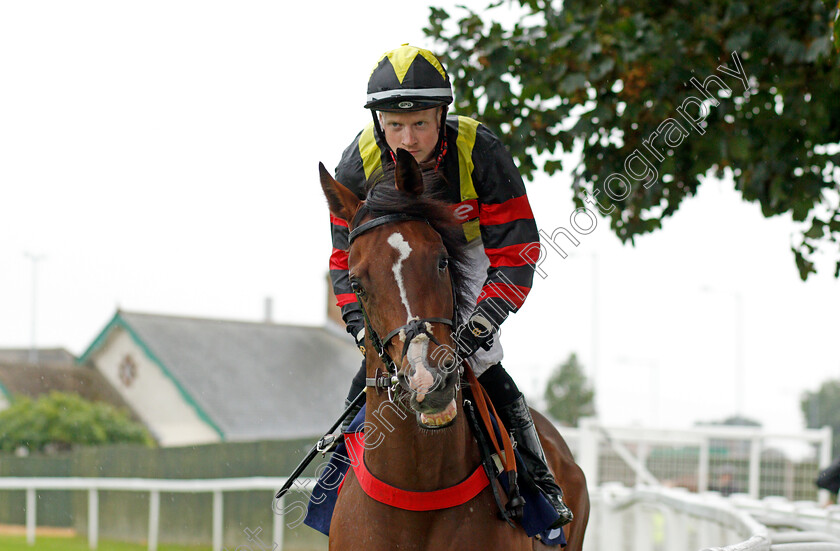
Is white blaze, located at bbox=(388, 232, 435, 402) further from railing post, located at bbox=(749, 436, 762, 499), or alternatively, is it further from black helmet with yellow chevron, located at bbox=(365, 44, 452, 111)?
railing post, located at bbox=(749, 436, 762, 499)

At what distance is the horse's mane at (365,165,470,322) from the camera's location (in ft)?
10.3

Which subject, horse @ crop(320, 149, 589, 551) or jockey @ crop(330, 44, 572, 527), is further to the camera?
jockey @ crop(330, 44, 572, 527)

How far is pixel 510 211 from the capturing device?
3.48m

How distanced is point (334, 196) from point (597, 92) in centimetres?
408

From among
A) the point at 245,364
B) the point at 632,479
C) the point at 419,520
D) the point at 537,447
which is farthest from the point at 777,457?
the point at 245,364

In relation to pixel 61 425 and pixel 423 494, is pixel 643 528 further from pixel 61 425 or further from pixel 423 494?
pixel 61 425

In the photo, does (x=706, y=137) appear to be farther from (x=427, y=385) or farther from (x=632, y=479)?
(x=632, y=479)

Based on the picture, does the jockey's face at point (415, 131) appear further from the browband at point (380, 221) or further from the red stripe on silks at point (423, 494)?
the red stripe on silks at point (423, 494)

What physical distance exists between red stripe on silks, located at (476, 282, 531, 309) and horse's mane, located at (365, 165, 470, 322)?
111 millimetres

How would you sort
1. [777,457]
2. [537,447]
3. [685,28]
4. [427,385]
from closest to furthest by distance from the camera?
[427,385] < [537,447] < [685,28] < [777,457]

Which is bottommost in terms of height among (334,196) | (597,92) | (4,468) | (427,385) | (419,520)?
(4,468)

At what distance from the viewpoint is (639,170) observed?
6.98 metres

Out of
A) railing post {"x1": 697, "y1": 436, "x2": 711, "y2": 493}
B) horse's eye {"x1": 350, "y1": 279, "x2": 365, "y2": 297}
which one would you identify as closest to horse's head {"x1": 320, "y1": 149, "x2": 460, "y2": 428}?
horse's eye {"x1": 350, "y1": 279, "x2": 365, "y2": 297}

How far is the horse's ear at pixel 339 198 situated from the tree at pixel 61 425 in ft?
75.9
